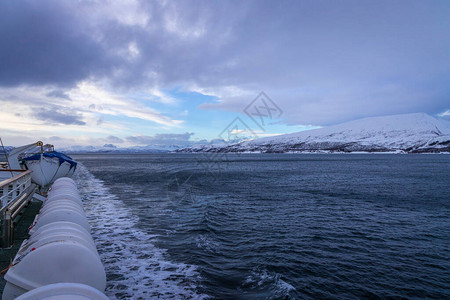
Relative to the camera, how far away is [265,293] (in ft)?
27.9

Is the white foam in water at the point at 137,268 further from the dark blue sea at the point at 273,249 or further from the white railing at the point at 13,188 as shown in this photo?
the white railing at the point at 13,188

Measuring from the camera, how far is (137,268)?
10016 millimetres

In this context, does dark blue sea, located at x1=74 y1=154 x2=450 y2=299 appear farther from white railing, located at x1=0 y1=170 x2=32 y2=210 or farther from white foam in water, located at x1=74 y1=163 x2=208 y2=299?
white railing, located at x1=0 y1=170 x2=32 y2=210

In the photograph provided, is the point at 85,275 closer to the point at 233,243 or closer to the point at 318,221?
the point at 233,243

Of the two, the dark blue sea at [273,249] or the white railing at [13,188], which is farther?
the white railing at [13,188]

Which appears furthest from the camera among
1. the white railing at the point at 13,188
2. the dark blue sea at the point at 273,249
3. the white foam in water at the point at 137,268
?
the white railing at the point at 13,188

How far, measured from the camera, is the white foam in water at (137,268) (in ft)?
27.5

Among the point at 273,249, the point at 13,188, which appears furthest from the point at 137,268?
the point at 13,188

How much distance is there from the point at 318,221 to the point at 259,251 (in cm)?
687

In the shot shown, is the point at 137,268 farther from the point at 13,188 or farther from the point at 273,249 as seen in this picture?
the point at 13,188

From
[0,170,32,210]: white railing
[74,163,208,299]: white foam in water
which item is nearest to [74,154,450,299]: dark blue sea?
[74,163,208,299]: white foam in water

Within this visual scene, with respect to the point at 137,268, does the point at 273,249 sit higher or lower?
lower

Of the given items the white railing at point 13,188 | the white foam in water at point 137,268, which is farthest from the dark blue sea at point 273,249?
the white railing at point 13,188

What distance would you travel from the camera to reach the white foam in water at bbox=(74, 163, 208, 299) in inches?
330
